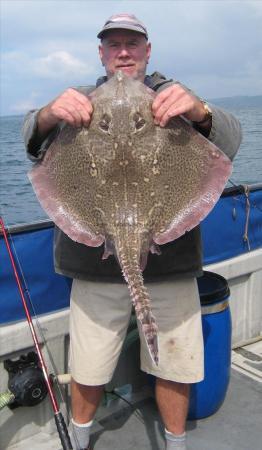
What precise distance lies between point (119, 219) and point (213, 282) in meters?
1.82

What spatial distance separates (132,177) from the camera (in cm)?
240

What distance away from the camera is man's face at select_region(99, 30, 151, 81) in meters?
2.85

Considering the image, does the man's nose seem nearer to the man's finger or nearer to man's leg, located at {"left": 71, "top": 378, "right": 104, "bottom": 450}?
the man's finger

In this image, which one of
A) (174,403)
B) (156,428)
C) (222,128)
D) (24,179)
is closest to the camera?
(222,128)

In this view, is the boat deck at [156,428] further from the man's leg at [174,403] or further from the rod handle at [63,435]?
the rod handle at [63,435]

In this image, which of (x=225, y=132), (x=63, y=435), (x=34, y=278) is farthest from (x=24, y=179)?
(x=225, y=132)

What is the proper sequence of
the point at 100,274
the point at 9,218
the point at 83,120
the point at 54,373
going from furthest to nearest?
the point at 9,218 → the point at 54,373 → the point at 100,274 → the point at 83,120

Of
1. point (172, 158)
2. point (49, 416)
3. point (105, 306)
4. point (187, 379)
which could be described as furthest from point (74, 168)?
point (49, 416)

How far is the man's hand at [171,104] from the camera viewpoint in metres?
2.36

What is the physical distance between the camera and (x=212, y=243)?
4.52m

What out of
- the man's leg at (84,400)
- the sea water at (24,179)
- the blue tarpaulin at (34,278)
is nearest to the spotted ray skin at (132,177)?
the blue tarpaulin at (34,278)

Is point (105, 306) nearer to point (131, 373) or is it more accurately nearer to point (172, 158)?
point (172, 158)

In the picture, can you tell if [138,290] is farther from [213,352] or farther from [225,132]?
[213,352]

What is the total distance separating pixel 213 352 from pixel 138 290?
5.51ft
